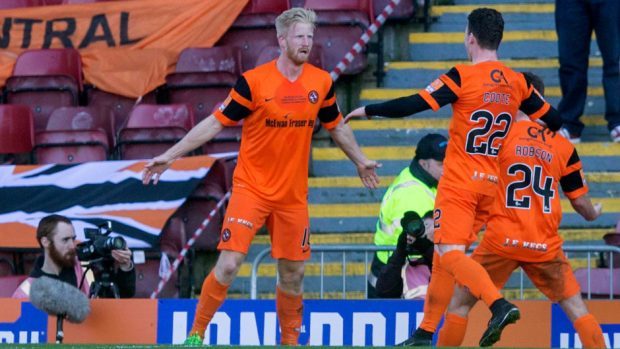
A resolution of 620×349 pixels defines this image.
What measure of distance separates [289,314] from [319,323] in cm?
83

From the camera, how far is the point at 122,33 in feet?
49.4

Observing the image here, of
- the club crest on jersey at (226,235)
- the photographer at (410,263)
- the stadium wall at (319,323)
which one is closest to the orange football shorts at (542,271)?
the photographer at (410,263)

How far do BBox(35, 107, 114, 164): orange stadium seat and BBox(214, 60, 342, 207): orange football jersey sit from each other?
14.6ft

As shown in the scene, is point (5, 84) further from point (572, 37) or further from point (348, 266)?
point (572, 37)

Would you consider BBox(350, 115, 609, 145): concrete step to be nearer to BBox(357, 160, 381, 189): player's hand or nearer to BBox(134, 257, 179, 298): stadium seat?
BBox(134, 257, 179, 298): stadium seat

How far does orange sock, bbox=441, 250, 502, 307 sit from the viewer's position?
27.2 ft

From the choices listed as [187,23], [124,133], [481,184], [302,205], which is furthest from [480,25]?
[187,23]

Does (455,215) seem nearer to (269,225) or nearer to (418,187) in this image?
(269,225)

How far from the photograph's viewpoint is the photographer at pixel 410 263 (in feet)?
31.4

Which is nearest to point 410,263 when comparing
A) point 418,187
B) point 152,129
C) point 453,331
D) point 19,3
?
point 418,187

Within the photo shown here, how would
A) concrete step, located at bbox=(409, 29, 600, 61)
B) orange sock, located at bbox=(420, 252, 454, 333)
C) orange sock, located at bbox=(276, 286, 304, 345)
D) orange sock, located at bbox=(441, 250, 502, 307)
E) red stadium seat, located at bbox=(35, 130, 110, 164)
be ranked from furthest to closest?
concrete step, located at bbox=(409, 29, 600, 61), red stadium seat, located at bbox=(35, 130, 110, 164), orange sock, located at bbox=(276, 286, 304, 345), orange sock, located at bbox=(420, 252, 454, 333), orange sock, located at bbox=(441, 250, 502, 307)

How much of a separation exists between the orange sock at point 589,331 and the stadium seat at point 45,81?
6590 millimetres

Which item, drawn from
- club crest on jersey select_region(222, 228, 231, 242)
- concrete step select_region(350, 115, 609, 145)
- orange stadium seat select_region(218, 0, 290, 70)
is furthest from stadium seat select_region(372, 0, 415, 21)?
club crest on jersey select_region(222, 228, 231, 242)

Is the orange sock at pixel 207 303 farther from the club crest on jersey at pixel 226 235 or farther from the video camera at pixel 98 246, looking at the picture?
the video camera at pixel 98 246
